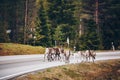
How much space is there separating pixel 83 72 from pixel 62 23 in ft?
73.1

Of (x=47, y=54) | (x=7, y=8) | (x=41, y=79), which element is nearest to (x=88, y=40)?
(x=47, y=54)

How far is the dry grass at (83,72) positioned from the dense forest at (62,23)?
42.0 ft

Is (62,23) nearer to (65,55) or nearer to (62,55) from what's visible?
(62,55)

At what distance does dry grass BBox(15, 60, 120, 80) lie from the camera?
62.1 ft

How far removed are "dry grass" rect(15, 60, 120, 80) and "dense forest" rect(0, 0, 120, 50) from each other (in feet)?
42.0

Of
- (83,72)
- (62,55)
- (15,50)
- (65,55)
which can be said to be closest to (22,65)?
(65,55)

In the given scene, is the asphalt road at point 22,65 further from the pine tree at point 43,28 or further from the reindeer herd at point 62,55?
the pine tree at point 43,28

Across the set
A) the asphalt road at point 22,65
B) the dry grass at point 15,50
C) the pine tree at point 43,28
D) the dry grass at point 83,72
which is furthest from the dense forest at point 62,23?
the asphalt road at point 22,65

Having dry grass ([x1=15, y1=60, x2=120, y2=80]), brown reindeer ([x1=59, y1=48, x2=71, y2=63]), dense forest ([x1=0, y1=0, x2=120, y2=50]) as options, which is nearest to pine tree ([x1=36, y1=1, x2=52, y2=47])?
dense forest ([x1=0, y1=0, x2=120, y2=50])

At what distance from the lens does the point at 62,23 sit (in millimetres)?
44219

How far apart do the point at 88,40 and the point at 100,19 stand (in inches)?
440

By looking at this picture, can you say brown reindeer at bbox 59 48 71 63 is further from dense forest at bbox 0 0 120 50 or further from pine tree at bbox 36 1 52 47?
pine tree at bbox 36 1 52 47

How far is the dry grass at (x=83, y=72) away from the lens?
18922 mm

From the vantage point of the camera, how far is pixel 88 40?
38.8 meters
